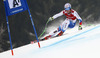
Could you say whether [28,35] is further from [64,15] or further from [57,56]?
[57,56]

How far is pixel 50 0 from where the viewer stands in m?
1.95

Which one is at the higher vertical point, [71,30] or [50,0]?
[50,0]

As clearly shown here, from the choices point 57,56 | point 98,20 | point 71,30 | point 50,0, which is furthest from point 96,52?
point 50,0

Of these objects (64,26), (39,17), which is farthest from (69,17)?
(39,17)

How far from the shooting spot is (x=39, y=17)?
77.7 inches

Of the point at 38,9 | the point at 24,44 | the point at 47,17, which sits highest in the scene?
the point at 38,9

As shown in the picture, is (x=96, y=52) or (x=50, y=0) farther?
(x=50, y=0)

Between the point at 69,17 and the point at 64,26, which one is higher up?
the point at 69,17

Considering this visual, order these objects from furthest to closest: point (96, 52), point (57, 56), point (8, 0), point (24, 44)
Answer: point (24, 44), point (8, 0), point (57, 56), point (96, 52)

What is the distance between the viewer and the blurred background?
1.92m

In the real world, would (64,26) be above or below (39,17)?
below

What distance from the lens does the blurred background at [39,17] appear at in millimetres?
1922

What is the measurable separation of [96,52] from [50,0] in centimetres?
122

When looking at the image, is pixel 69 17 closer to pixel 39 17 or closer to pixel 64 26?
pixel 64 26
